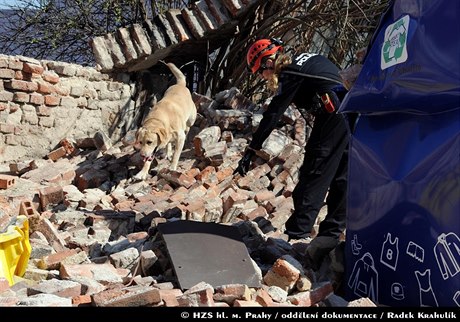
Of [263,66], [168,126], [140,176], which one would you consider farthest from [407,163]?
[168,126]

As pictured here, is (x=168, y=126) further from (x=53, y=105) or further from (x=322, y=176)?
(x=322, y=176)

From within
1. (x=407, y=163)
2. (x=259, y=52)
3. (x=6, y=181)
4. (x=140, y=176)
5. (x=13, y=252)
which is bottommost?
(x=407, y=163)

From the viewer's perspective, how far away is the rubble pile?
338 centimetres

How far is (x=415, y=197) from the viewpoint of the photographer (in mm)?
3004

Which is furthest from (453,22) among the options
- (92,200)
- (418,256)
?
(92,200)

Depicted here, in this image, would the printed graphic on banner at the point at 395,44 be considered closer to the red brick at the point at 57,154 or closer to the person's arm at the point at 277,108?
the person's arm at the point at 277,108

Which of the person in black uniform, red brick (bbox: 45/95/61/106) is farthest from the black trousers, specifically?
red brick (bbox: 45/95/61/106)

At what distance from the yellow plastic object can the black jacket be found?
71.7 inches

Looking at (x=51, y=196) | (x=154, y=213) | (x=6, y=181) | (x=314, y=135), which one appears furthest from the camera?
(x=6, y=181)

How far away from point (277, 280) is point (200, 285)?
0.53 meters

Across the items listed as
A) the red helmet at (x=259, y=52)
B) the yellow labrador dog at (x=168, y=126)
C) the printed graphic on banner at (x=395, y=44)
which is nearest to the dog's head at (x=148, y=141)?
the yellow labrador dog at (x=168, y=126)

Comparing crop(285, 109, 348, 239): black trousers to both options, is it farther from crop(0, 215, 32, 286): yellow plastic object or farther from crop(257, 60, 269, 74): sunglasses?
crop(0, 215, 32, 286): yellow plastic object

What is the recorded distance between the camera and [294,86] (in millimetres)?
4973

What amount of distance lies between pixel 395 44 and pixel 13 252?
2437 millimetres
